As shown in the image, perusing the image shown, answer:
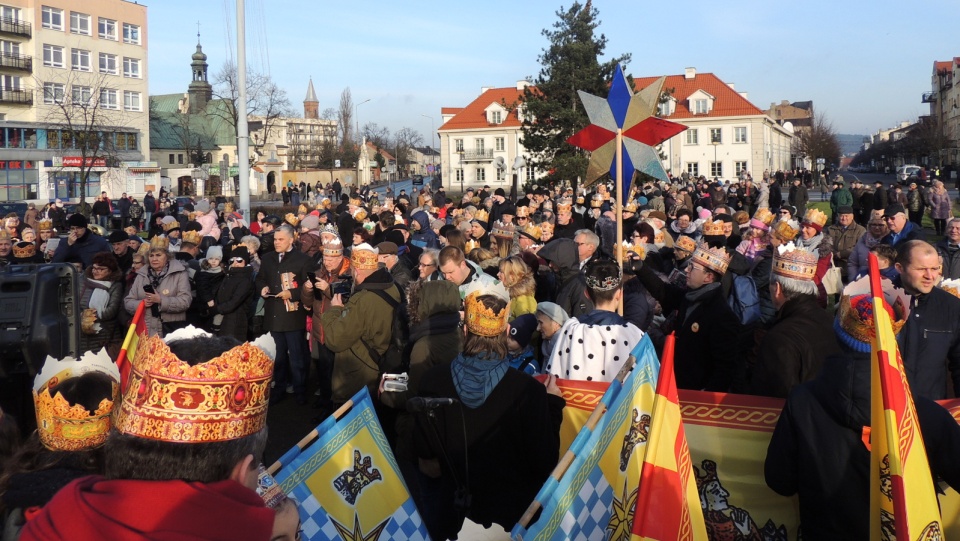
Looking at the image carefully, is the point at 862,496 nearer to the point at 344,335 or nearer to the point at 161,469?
the point at 161,469

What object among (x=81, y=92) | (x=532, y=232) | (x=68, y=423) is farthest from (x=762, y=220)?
(x=81, y=92)

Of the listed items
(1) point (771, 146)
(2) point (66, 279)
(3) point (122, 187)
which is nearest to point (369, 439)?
(2) point (66, 279)

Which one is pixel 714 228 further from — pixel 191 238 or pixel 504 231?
pixel 191 238

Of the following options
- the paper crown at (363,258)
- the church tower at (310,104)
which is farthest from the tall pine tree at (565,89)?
the church tower at (310,104)

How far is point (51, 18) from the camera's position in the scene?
228 ft

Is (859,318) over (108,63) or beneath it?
beneath

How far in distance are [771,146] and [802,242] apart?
87.1 meters

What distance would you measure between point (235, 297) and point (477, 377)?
592 centimetres

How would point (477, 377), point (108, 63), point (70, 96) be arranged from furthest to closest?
point (108, 63) < point (70, 96) < point (477, 377)

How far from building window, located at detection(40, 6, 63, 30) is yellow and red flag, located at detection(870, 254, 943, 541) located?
77345mm

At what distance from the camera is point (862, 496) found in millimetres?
3496

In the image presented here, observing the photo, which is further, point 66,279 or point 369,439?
point 66,279

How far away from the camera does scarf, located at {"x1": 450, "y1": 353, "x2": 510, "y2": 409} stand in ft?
13.6

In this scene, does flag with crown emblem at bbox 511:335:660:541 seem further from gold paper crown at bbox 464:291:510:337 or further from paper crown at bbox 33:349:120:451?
paper crown at bbox 33:349:120:451
